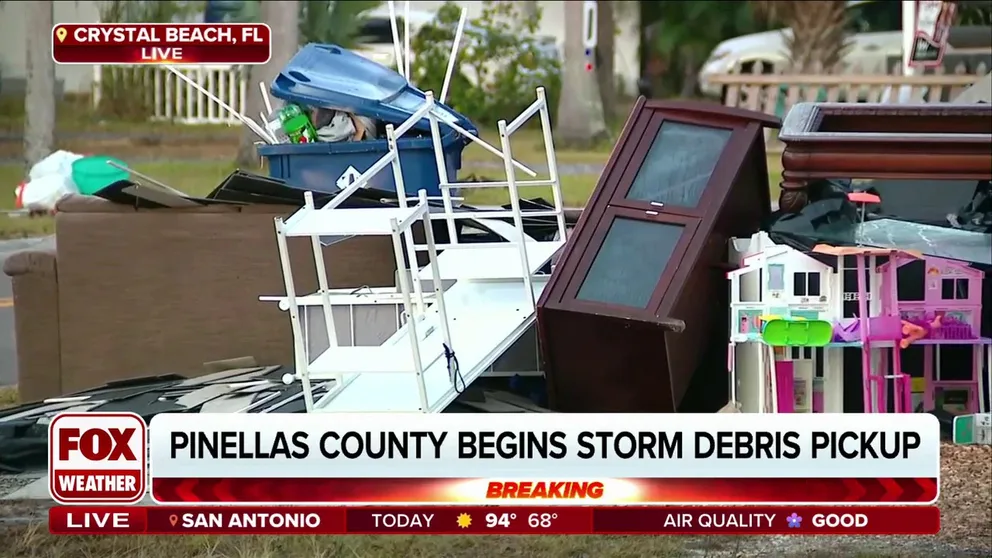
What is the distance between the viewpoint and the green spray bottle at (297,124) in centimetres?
366

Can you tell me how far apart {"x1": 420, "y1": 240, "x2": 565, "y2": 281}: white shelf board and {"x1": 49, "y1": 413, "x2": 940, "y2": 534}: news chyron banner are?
0.78m

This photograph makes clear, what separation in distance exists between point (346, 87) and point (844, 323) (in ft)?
5.20

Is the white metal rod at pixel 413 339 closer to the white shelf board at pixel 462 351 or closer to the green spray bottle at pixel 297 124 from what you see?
the white shelf board at pixel 462 351

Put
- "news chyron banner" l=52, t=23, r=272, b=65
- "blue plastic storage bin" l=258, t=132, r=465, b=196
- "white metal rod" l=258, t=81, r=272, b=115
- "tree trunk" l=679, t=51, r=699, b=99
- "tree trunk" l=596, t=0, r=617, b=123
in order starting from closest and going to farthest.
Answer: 1. "news chyron banner" l=52, t=23, r=272, b=65
2. "blue plastic storage bin" l=258, t=132, r=465, b=196
3. "white metal rod" l=258, t=81, r=272, b=115
4. "tree trunk" l=596, t=0, r=617, b=123
5. "tree trunk" l=679, t=51, r=699, b=99

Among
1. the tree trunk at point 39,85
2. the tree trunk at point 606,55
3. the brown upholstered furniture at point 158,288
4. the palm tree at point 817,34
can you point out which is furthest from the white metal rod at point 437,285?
the palm tree at point 817,34

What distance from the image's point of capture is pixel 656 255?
9.37 feet

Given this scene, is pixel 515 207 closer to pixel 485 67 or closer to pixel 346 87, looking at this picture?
pixel 346 87

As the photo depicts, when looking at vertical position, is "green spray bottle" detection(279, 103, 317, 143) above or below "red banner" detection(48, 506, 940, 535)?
above

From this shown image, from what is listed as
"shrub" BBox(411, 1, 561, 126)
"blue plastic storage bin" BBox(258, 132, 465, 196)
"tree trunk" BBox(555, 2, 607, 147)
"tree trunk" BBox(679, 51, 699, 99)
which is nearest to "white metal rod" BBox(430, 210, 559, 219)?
"blue plastic storage bin" BBox(258, 132, 465, 196)

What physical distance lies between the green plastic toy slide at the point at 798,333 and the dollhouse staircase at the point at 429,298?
595 millimetres

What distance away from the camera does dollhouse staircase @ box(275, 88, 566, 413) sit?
105 inches

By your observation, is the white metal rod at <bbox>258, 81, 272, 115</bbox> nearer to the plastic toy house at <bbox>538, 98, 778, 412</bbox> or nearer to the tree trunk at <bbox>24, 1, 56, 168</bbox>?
the tree trunk at <bbox>24, 1, 56, 168</bbox>

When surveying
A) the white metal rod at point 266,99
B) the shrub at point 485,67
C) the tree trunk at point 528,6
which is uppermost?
the tree trunk at point 528,6

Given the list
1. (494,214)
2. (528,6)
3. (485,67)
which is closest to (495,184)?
(494,214)
